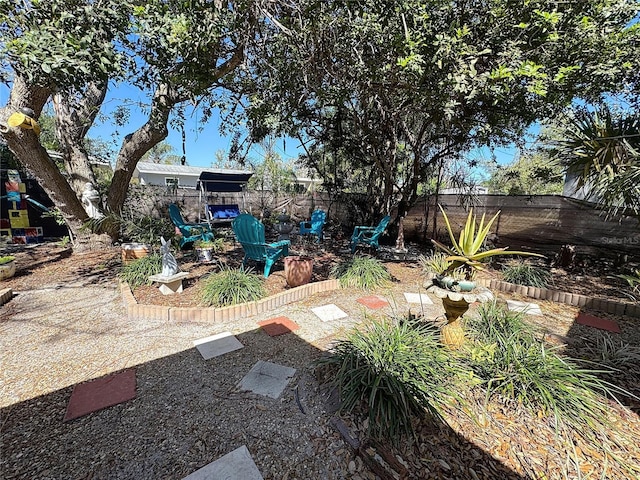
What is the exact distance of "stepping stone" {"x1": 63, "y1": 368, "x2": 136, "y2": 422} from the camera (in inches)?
60.0

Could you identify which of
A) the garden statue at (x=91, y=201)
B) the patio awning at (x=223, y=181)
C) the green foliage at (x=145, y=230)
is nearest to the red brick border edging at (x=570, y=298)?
the green foliage at (x=145, y=230)

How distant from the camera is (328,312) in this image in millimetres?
2879

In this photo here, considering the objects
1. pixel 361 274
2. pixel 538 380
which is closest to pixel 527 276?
pixel 361 274

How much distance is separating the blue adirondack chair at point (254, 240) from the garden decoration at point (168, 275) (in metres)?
0.86

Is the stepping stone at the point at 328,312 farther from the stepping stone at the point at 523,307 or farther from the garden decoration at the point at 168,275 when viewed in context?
the stepping stone at the point at 523,307

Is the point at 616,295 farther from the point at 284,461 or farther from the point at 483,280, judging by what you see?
the point at 284,461

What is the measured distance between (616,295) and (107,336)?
5.58 meters

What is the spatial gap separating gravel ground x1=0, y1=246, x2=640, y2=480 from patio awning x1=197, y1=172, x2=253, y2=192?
6352mm

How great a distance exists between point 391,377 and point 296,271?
201 cm

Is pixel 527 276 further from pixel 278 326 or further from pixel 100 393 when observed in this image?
pixel 100 393

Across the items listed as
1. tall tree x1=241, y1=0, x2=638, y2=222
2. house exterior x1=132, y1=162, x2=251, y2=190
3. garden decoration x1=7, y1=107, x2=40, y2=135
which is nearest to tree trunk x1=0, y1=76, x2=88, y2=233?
garden decoration x1=7, y1=107, x2=40, y2=135

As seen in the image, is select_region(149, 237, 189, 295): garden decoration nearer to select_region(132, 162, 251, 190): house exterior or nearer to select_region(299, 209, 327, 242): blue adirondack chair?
select_region(299, 209, 327, 242): blue adirondack chair

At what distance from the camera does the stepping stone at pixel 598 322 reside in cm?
259

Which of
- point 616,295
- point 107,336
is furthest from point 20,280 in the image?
point 616,295
